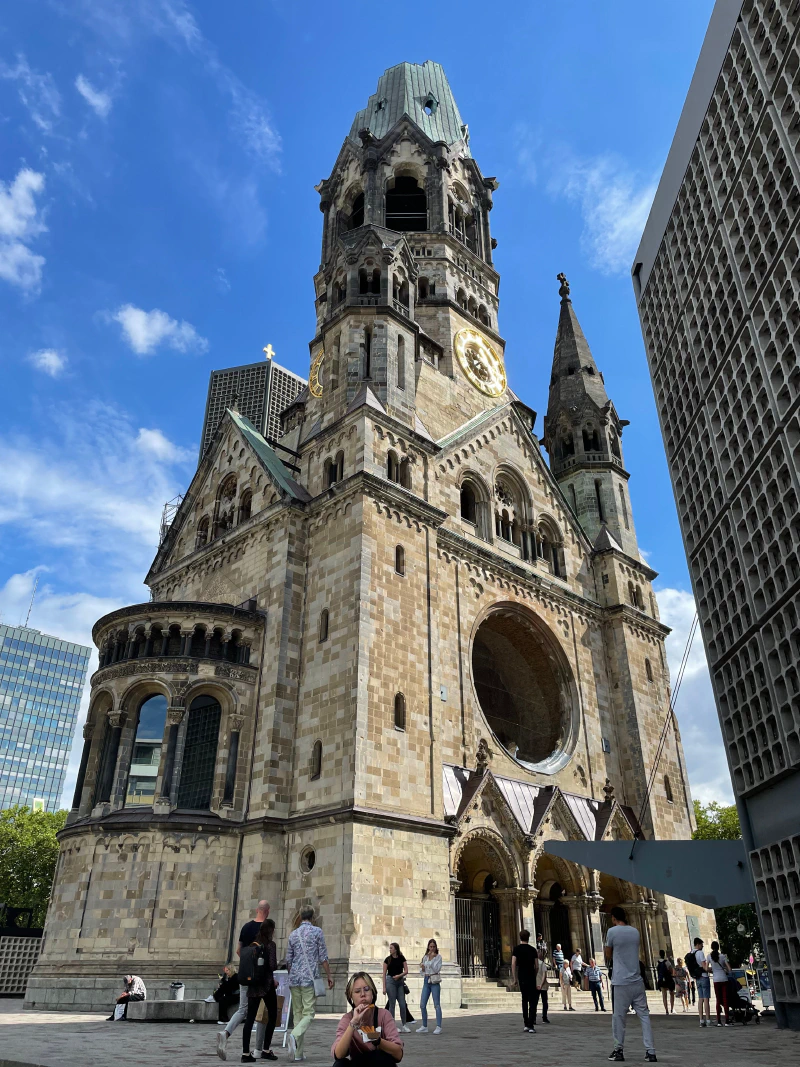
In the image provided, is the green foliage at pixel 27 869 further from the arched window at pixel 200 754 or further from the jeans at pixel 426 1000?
the jeans at pixel 426 1000

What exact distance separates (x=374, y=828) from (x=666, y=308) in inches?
571

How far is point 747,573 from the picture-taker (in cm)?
1450

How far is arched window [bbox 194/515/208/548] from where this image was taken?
3344 cm

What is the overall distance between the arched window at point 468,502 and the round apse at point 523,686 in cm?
415

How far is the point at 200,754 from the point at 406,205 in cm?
3195

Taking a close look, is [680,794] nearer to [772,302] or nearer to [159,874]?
[159,874]

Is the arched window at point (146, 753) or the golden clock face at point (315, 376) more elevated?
the golden clock face at point (315, 376)

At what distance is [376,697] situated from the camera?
2314 cm

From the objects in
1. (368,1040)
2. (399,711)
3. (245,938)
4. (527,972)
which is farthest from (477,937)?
(368,1040)

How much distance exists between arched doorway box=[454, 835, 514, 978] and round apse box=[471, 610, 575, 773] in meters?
5.65

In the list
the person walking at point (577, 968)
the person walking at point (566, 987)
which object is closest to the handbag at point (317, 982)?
the person walking at point (566, 987)

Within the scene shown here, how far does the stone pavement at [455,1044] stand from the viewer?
9.49 meters

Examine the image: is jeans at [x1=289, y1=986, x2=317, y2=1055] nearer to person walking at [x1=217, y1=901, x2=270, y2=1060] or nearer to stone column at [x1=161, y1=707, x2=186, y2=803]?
person walking at [x1=217, y1=901, x2=270, y2=1060]

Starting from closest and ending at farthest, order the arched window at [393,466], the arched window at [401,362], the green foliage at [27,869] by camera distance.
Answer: the arched window at [393,466] → the arched window at [401,362] → the green foliage at [27,869]
